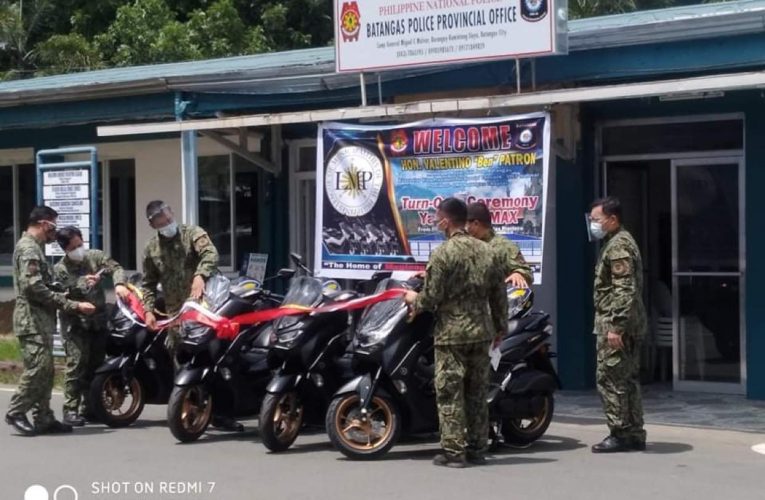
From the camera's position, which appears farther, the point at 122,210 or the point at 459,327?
the point at 122,210

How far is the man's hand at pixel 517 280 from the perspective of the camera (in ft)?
32.7

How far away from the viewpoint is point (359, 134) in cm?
1187

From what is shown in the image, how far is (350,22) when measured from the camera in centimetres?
1184

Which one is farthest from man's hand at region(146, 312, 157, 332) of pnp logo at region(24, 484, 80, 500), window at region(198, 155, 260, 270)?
window at region(198, 155, 260, 270)

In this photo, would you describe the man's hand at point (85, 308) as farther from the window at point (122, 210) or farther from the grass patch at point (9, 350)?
the window at point (122, 210)

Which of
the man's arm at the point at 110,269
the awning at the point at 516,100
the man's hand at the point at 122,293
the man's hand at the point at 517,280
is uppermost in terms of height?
the awning at the point at 516,100

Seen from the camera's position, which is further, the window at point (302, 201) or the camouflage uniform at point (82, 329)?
the window at point (302, 201)

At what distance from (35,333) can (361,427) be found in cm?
310

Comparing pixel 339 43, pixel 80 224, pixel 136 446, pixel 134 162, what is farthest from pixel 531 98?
pixel 134 162

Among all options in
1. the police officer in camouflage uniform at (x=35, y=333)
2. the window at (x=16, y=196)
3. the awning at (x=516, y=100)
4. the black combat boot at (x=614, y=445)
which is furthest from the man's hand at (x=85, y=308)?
the window at (x=16, y=196)

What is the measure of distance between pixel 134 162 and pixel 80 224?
276 centimetres

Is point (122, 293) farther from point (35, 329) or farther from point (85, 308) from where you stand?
point (35, 329)

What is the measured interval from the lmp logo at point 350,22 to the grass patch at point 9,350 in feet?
21.1

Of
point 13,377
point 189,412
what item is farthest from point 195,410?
point 13,377
